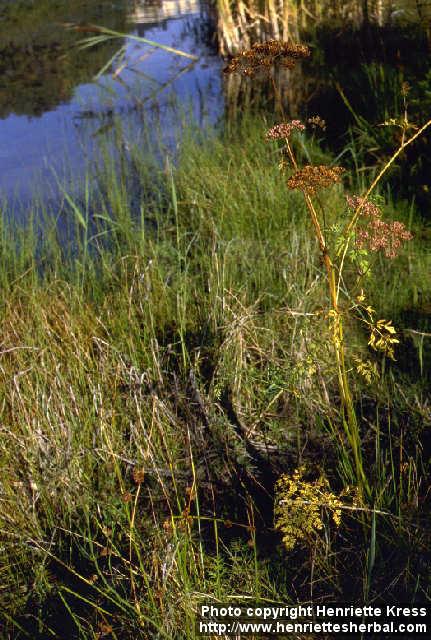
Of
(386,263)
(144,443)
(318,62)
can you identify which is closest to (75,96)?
(318,62)

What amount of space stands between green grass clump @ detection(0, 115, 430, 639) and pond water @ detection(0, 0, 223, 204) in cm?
141

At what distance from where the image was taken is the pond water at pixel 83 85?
501 centimetres

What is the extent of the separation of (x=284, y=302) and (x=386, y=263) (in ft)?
2.02

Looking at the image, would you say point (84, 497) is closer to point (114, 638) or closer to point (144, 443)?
point (144, 443)

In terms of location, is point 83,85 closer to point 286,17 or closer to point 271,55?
point 286,17

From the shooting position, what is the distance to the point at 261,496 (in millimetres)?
2012

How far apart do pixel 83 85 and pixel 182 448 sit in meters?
5.34

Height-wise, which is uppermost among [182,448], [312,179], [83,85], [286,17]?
[286,17]

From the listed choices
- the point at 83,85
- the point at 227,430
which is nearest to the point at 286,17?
the point at 83,85

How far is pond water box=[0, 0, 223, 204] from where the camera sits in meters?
5.01

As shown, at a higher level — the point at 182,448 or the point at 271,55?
the point at 271,55

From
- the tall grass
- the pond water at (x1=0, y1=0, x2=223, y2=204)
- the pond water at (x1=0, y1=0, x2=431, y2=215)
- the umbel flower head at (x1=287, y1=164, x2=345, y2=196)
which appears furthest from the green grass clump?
the tall grass

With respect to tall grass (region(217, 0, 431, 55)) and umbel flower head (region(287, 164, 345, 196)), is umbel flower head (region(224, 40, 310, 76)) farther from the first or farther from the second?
tall grass (region(217, 0, 431, 55))

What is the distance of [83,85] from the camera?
6.78 meters
